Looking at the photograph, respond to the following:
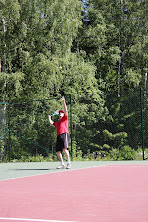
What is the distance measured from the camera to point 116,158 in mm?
17656

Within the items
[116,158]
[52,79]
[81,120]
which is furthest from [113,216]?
[81,120]

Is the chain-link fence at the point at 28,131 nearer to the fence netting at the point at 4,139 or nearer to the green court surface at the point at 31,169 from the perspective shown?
the fence netting at the point at 4,139

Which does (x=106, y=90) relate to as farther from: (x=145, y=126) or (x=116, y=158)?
(x=116, y=158)

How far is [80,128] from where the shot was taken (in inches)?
947

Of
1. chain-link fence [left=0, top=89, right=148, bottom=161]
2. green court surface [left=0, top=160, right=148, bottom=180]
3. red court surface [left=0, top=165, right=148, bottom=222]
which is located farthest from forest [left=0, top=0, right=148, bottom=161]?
red court surface [left=0, top=165, right=148, bottom=222]

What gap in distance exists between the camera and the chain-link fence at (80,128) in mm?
19250

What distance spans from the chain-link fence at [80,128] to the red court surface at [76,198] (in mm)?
7064

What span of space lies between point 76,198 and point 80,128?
16.9 m

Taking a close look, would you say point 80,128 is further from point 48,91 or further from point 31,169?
point 31,169

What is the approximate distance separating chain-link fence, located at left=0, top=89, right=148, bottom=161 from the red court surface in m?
7.06

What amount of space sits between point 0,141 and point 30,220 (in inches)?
584

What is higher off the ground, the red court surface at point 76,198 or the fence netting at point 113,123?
the fence netting at point 113,123

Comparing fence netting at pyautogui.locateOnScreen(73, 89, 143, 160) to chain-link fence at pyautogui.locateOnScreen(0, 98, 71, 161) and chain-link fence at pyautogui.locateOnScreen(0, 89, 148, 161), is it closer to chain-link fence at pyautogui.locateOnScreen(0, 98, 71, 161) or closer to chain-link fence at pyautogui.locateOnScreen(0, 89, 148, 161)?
chain-link fence at pyautogui.locateOnScreen(0, 89, 148, 161)

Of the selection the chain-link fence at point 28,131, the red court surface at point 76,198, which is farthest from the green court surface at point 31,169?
the chain-link fence at point 28,131
